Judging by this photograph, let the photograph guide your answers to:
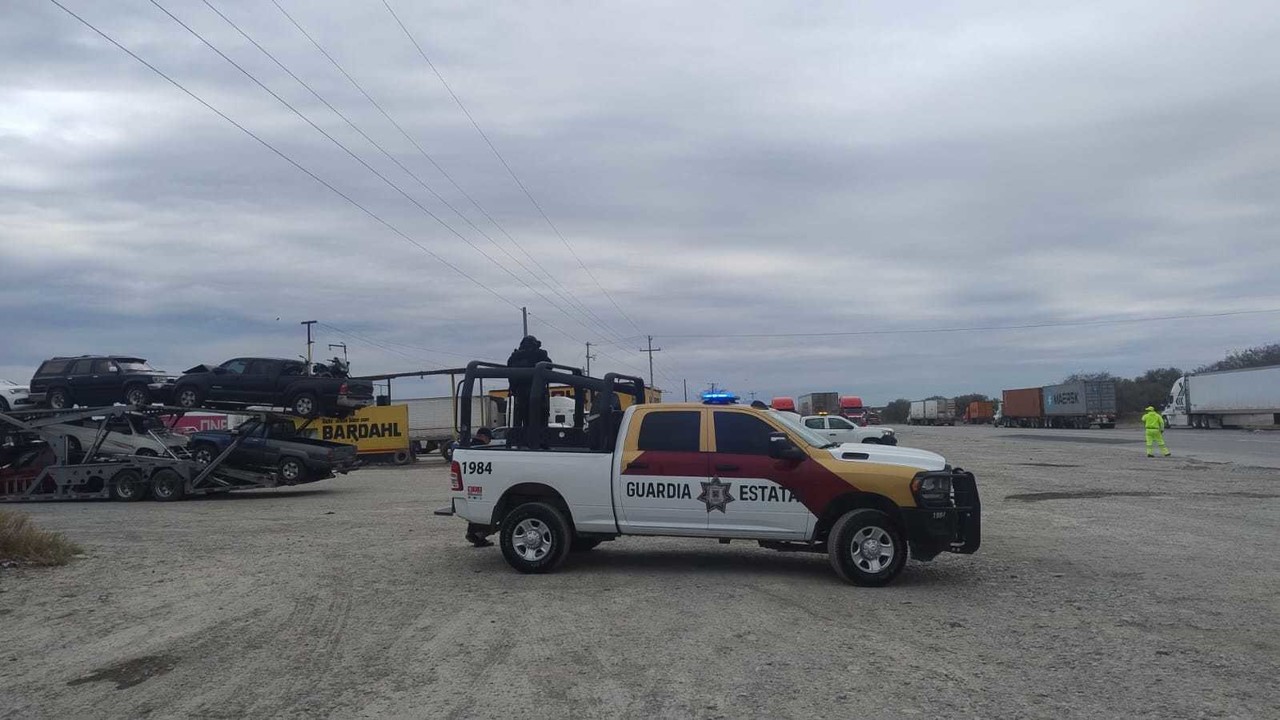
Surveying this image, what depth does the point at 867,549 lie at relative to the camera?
946 centimetres

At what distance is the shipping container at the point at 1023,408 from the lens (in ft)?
251

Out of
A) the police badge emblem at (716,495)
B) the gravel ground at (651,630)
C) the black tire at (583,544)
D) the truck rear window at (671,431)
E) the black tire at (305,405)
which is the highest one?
the black tire at (305,405)

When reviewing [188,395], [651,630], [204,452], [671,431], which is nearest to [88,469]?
[204,452]

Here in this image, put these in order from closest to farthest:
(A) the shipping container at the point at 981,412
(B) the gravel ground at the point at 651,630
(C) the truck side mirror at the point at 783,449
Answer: (B) the gravel ground at the point at 651,630 < (C) the truck side mirror at the point at 783,449 < (A) the shipping container at the point at 981,412

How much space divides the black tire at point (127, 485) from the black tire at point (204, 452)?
1269 millimetres

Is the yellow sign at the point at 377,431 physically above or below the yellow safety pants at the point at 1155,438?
above

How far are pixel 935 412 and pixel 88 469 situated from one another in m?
96.9

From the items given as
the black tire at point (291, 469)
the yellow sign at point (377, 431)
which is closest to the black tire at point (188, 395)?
the black tire at point (291, 469)

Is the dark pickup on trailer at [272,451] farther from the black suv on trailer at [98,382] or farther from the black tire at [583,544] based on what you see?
the black tire at [583,544]

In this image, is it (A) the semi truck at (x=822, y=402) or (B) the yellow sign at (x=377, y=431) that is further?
(A) the semi truck at (x=822, y=402)

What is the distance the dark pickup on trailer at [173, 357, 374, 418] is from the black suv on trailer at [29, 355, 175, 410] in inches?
28.4

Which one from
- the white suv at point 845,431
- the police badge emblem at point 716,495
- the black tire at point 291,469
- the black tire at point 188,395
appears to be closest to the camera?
the police badge emblem at point 716,495

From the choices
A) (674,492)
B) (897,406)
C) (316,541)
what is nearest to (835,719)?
(674,492)

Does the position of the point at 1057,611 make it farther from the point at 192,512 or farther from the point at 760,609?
the point at 192,512
